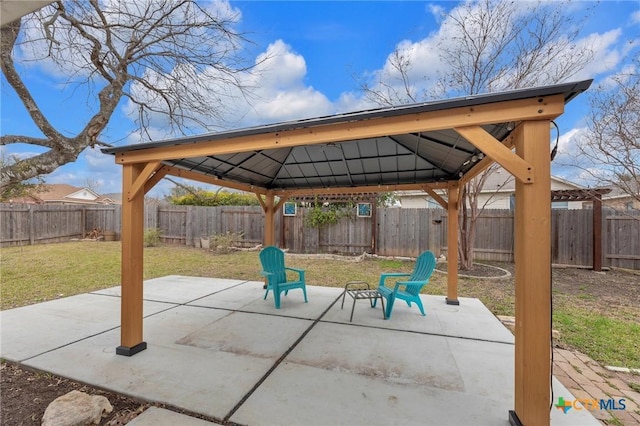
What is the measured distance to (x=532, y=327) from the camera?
1.93 meters

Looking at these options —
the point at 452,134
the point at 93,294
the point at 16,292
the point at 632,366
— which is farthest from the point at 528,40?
the point at 16,292

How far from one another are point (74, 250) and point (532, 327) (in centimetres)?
1335

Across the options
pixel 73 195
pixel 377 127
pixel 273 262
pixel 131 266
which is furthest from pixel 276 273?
pixel 73 195

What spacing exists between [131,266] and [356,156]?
11.1 ft

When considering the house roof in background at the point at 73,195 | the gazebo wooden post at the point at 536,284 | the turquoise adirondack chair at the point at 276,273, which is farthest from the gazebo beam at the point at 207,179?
the house roof in background at the point at 73,195

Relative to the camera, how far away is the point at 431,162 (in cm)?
446

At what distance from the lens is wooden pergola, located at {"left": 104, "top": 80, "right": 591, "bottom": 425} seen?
1.92 meters

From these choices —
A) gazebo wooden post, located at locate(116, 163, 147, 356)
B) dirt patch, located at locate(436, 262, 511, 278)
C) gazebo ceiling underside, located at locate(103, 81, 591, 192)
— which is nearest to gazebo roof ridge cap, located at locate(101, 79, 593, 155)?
gazebo ceiling underside, located at locate(103, 81, 591, 192)

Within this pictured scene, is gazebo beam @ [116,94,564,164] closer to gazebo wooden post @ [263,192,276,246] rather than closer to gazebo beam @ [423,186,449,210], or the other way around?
gazebo beam @ [423,186,449,210]

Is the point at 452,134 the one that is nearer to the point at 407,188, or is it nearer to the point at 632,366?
the point at 407,188

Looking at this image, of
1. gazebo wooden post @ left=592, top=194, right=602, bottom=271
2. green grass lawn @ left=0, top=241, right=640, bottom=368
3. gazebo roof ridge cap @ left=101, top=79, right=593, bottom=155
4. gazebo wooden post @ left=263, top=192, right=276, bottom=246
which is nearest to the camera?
gazebo roof ridge cap @ left=101, top=79, right=593, bottom=155

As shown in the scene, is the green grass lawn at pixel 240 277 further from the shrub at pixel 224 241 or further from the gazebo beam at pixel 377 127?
the gazebo beam at pixel 377 127

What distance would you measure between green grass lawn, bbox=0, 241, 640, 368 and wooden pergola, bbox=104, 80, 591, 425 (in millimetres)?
1670

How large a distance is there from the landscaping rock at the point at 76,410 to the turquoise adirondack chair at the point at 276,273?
2647 mm
